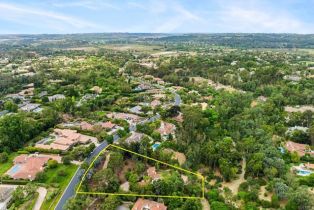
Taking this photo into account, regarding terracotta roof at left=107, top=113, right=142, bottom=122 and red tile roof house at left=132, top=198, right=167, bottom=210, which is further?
terracotta roof at left=107, top=113, right=142, bottom=122

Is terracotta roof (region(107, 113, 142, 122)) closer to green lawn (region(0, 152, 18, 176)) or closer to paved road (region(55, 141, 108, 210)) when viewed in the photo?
paved road (region(55, 141, 108, 210))

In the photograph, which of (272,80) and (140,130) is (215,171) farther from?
(272,80)

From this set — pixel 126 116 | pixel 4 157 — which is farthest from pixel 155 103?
pixel 4 157

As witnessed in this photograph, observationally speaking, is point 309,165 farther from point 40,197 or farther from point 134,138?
point 40,197

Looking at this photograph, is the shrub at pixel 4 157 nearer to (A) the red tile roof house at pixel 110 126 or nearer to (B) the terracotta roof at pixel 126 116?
(A) the red tile roof house at pixel 110 126

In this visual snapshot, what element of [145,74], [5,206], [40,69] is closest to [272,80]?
[145,74]

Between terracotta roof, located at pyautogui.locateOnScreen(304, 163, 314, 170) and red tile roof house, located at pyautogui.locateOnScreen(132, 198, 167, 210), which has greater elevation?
red tile roof house, located at pyautogui.locateOnScreen(132, 198, 167, 210)

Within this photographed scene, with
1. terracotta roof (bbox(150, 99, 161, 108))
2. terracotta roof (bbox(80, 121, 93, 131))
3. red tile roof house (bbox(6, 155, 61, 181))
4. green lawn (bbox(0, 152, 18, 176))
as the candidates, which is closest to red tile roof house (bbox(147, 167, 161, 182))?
red tile roof house (bbox(6, 155, 61, 181))
